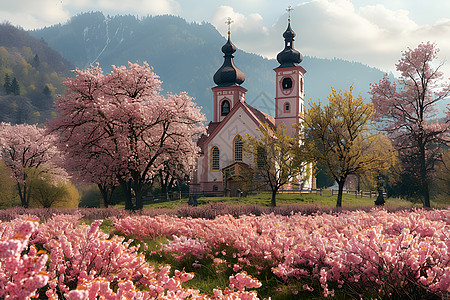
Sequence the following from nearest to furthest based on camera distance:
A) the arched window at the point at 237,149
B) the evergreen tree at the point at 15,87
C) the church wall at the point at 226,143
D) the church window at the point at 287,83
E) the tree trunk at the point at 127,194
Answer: the tree trunk at the point at 127,194 < the church wall at the point at 226,143 < the arched window at the point at 237,149 < the church window at the point at 287,83 < the evergreen tree at the point at 15,87

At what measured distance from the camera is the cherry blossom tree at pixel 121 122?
2194cm

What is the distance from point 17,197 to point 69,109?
27.1 metres

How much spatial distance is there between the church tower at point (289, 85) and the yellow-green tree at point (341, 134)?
1015 inches

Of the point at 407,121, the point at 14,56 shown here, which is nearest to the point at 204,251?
the point at 407,121

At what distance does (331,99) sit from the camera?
25266mm

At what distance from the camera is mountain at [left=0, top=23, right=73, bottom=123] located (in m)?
126

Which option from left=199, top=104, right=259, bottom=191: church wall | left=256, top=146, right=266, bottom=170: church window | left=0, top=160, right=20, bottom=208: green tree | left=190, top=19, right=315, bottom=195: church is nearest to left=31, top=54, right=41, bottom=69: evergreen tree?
left=190, top=19, right=315, bottom=195: church

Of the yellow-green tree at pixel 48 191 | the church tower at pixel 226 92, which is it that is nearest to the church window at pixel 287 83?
the church tower at pixel 226 92

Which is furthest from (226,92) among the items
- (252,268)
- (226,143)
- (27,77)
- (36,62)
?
(36,62)

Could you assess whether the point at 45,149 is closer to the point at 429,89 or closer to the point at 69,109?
the point at 69,109

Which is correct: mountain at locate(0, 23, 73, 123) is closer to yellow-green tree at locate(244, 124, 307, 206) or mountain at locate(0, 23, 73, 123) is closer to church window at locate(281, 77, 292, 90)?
church window at locate(281, 77, 292, 90)

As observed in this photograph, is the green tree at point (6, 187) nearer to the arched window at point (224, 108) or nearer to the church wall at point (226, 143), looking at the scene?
the church wall at point (226, 143)

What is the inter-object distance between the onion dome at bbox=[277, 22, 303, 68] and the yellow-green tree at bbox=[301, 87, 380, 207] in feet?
97.2

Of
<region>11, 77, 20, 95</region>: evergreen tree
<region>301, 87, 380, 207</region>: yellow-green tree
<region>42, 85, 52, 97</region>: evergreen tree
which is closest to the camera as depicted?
<region>301, 87, 380, 207</region>: yellow-green tree
